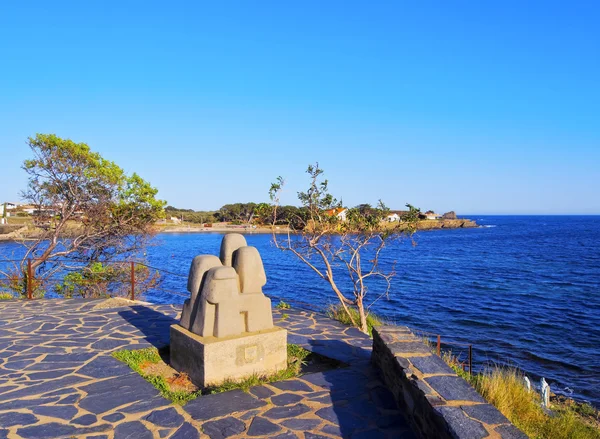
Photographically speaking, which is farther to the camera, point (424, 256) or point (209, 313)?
point (424, 256)

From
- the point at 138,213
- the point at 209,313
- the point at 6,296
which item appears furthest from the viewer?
the point at 138,213

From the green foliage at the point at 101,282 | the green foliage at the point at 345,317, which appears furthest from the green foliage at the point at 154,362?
the green foliage at the point at 101,282

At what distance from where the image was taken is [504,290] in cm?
2545

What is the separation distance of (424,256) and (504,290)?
18.7 metres

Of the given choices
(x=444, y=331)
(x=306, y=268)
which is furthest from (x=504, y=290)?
(x=306, y=268)

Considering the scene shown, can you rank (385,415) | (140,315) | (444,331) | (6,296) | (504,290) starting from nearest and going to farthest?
(385,415)
(140,315)
(6,296)
(444,331)
(504,290)

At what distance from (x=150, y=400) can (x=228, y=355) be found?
39.1 inches

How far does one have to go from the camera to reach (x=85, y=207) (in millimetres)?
14461

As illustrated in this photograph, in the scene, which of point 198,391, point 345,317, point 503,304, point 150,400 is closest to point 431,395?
point 198,391

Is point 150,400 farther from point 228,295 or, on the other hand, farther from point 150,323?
point 150,323

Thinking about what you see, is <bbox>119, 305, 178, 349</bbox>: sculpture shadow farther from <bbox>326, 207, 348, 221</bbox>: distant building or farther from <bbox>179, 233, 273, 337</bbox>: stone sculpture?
<bbox>326, 207, 348, 221</bbox>: distant building

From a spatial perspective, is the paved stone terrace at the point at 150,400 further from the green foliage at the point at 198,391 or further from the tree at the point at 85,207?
the tree at the point at 85,207

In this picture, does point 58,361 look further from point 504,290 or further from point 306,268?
point 306,268

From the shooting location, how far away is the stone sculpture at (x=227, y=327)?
17.5 ft
